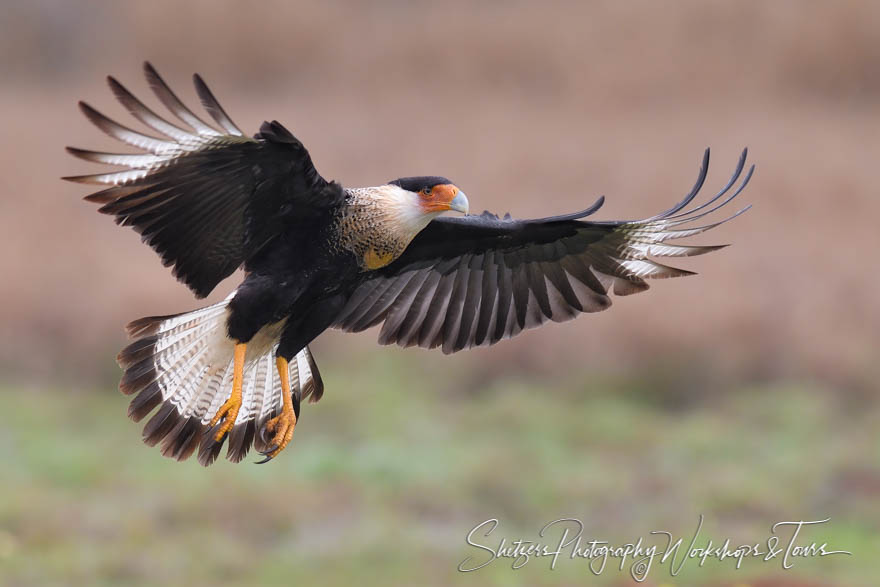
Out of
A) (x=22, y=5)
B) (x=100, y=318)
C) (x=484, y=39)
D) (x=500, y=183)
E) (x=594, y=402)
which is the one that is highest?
(x=22, y=5)

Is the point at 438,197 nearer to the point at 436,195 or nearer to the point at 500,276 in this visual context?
the point at 436,195

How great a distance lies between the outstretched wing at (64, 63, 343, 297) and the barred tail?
349mm

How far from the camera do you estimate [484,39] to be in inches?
625

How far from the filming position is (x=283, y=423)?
5.04 meters

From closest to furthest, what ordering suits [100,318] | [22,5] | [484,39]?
[100,318]
[484,39]
[22,5]

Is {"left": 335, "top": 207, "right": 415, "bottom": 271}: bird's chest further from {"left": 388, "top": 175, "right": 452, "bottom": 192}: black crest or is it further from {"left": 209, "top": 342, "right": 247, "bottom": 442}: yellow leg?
{"left": 209, "top": 342, "right": 247, "bottom": 442}: yellow leg

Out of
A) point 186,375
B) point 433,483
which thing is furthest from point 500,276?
point 433,483

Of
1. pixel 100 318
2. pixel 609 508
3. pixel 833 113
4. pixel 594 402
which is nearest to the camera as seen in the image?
pixel 609 508

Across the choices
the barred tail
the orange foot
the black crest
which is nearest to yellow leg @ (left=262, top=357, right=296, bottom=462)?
the orange foot

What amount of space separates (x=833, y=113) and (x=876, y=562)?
8.10 m

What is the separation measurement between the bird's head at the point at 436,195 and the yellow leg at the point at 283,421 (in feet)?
2.77

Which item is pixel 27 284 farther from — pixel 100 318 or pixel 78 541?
pixel 78 541

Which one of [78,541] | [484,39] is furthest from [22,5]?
[78,541]

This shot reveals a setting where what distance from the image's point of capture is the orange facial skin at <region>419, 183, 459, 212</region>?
4.84 meters
